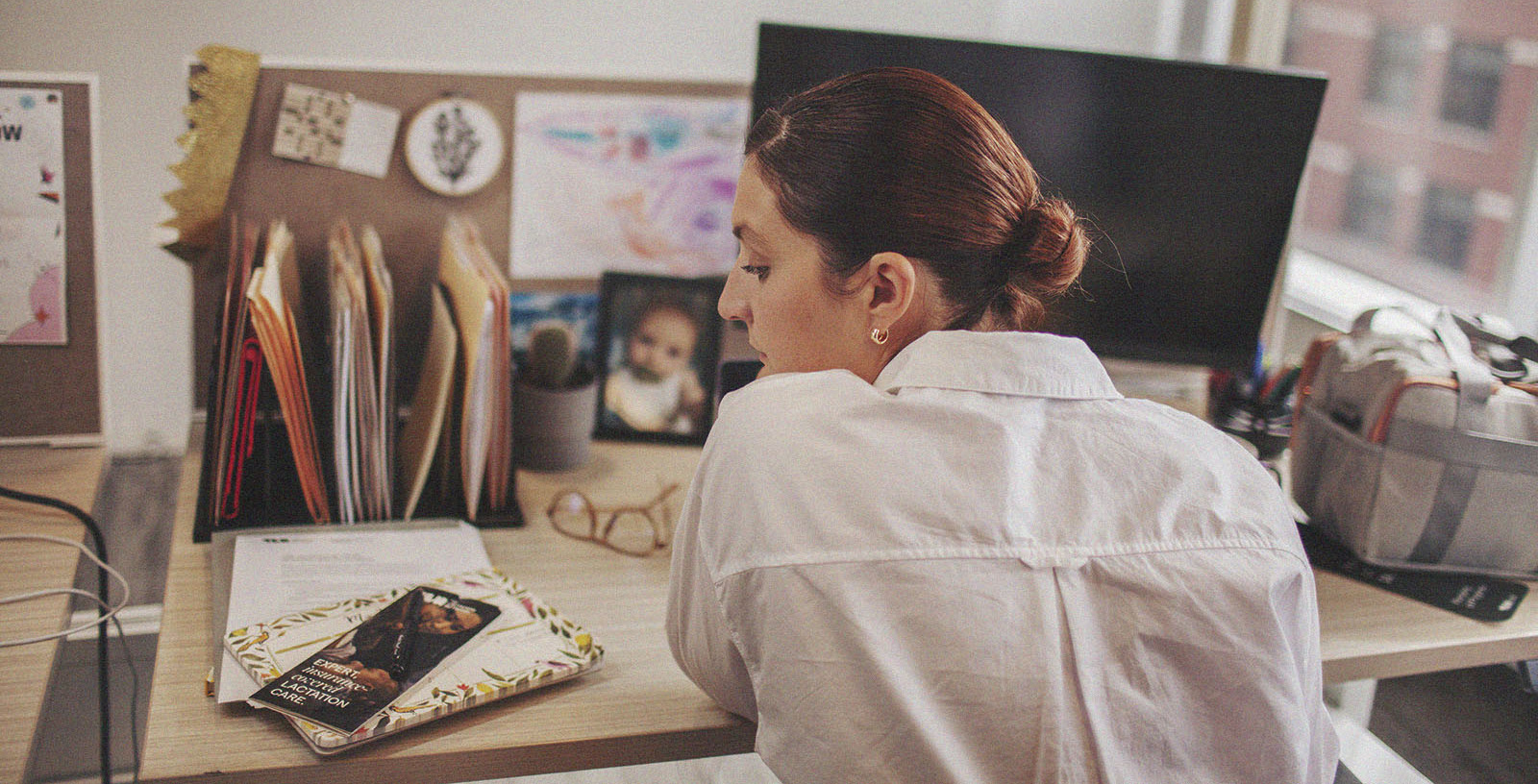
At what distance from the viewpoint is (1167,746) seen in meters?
0.75

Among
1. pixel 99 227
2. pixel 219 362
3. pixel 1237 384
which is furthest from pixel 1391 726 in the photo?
pixel 99 227

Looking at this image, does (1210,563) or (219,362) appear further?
(219,362)

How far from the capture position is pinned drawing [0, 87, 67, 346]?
1.21 meters

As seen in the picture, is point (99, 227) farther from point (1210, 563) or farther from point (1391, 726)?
point (1391, 726)

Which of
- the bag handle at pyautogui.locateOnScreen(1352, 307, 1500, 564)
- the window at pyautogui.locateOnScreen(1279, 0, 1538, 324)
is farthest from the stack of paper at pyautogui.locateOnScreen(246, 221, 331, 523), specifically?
the window at pyautogui.locateOnScreen(1279, 0, 1538, 324)

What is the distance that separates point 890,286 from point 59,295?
0.96m

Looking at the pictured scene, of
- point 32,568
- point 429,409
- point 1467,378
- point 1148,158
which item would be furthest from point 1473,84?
point 32,568

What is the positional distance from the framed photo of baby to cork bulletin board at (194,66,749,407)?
0.16 meters

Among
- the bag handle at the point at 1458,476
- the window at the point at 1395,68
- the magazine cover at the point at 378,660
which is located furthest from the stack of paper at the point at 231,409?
the window at the point at 1395,68

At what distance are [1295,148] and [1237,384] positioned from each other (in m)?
0.35

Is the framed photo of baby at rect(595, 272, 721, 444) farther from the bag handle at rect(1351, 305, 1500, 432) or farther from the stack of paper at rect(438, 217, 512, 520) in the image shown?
the bag handle at rect(1351, 305, 1500, 432)

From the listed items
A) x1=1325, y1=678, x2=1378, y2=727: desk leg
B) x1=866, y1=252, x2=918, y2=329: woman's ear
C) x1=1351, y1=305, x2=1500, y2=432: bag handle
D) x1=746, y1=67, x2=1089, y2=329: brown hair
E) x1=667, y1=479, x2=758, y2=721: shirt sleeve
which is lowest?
x1=1325, y1=678, x2=1378, y2=727: desk leg

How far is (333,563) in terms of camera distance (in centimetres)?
106

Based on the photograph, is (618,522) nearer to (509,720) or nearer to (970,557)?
(509,720)
